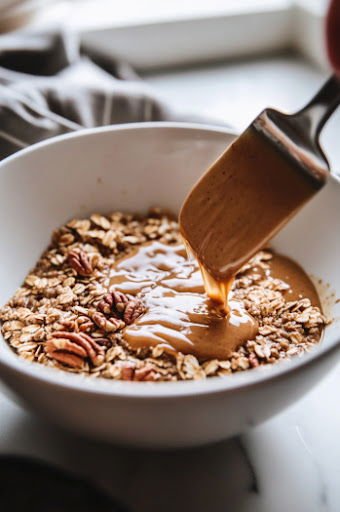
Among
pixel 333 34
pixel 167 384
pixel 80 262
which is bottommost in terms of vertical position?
pixel 80 262

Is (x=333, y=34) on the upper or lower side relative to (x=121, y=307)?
upper

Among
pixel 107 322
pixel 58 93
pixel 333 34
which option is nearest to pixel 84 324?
pixel 107 322

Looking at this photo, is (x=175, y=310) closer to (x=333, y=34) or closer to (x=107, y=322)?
(x=107, y=322)

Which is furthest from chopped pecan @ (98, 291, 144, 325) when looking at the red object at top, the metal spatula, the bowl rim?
the red object at top

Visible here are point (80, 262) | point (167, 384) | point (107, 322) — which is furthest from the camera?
point (80, 262)

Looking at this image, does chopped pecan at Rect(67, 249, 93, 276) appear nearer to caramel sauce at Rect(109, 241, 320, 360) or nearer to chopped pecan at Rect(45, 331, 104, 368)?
caramel sauce at Rect(109, 241, 320, 360)

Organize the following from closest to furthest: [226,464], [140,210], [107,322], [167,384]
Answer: [167,384] < [226,464] < [107,322] < [140,210]
